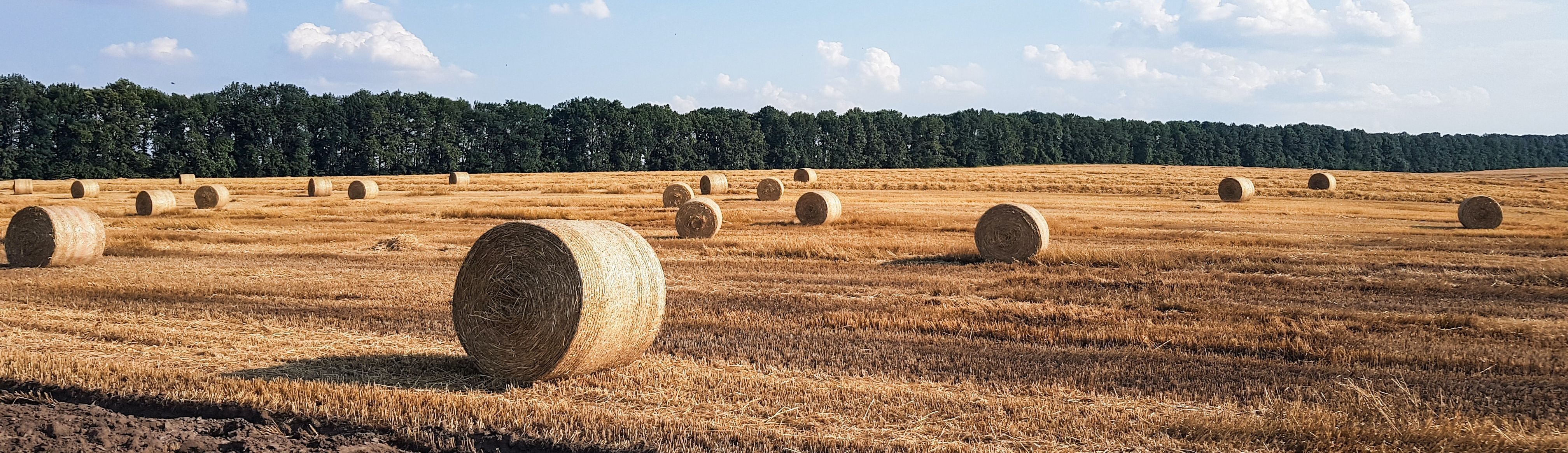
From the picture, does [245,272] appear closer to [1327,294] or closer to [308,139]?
[1327,294]

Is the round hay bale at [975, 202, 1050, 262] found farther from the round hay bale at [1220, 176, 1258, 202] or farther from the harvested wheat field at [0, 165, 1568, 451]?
the round hay bale at [1220, 176, 1258, 202]

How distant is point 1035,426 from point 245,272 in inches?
458

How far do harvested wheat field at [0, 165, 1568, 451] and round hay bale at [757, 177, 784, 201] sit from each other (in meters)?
11.9

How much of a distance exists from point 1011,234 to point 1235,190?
790 inches

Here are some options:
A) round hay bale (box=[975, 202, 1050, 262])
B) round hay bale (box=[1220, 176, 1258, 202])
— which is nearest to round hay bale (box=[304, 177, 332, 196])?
round hay bale (box=[975, 202, 1050, 262])

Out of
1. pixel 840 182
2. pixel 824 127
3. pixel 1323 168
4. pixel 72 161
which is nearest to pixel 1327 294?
pixel 840 182

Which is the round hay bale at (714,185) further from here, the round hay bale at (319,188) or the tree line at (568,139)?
the tree line at (568,139)

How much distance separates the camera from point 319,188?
119ft

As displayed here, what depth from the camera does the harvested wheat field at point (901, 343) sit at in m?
6.20

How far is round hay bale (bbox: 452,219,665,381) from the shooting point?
289 inches

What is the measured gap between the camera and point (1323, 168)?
9431cm

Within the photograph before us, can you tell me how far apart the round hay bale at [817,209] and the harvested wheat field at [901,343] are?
235cm

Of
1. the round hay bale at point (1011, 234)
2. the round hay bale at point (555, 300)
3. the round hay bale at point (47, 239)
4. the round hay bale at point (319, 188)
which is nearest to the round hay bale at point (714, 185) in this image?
the round hay bale at point (319, 188)

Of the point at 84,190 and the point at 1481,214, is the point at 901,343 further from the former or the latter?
the point at 84,190
